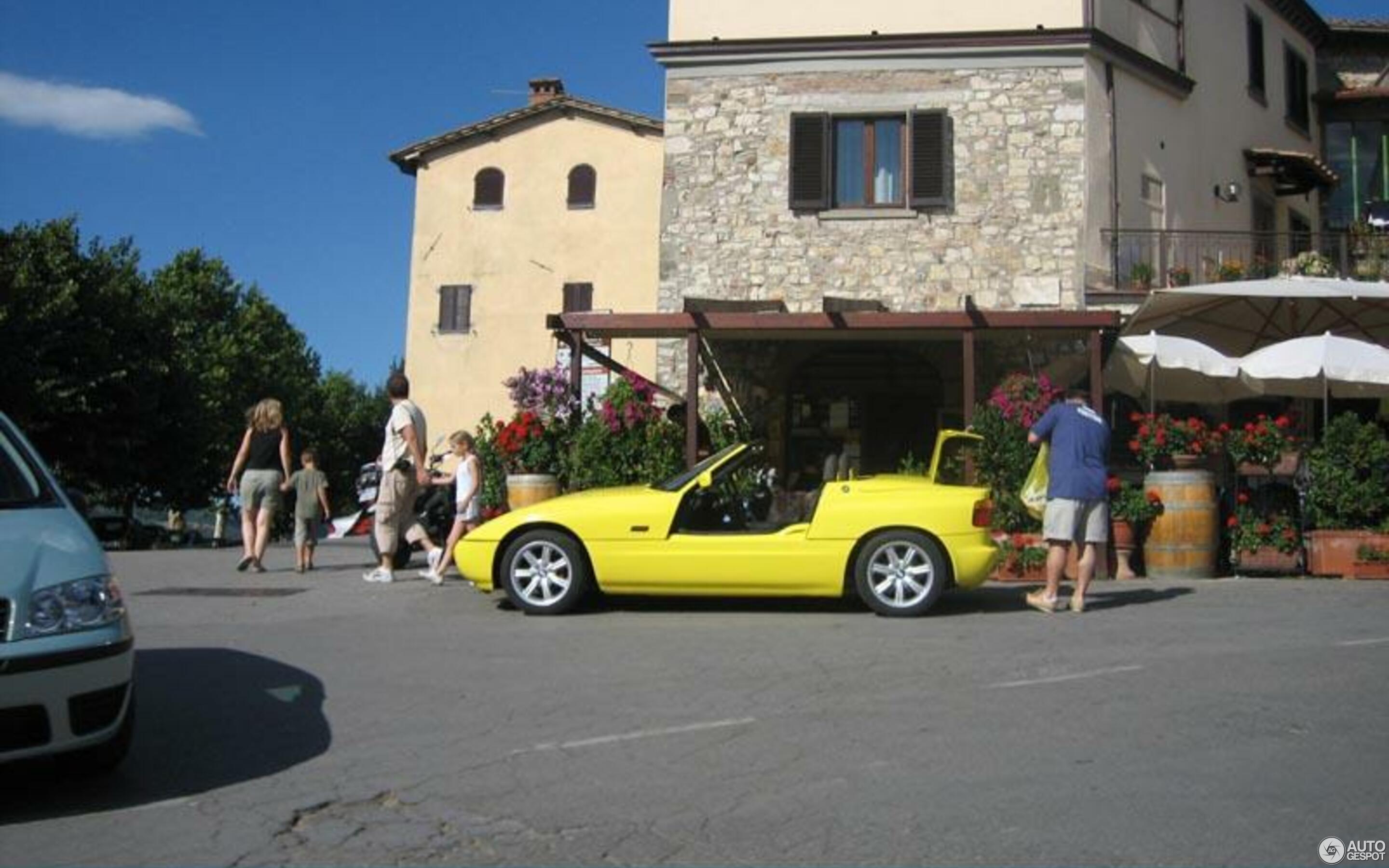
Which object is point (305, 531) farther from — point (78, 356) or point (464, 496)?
point (78, 356)

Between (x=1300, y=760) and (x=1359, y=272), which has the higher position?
(x=1359, y=272)

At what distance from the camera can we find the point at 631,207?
32.9 meters

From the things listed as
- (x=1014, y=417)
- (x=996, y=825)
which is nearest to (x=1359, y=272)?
(x=1014, y=417)

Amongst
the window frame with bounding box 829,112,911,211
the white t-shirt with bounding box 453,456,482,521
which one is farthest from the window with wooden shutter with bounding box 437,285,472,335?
the white t-shirt with bounding box 453,456,482,521

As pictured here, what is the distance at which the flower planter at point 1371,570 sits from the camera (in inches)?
459

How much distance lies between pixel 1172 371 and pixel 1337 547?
431cm

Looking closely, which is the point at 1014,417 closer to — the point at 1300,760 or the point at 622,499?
the point at 622,499

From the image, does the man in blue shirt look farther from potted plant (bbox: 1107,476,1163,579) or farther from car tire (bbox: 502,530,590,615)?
car tire (bbox: 502,530,590,615)

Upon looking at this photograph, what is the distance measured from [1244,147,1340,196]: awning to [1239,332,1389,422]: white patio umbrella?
8.53 m

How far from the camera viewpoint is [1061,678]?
21.5 feet

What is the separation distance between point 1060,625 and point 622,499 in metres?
3.17

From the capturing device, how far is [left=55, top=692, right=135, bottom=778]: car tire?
4660 mm

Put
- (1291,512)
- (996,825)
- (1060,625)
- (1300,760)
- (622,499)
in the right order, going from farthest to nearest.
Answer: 1. (1291,512)
2. (622,499)
3. (1060,625)
4. (1300,760)
5. (996,825)

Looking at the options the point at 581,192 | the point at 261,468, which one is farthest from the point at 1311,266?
the point at 581,192
